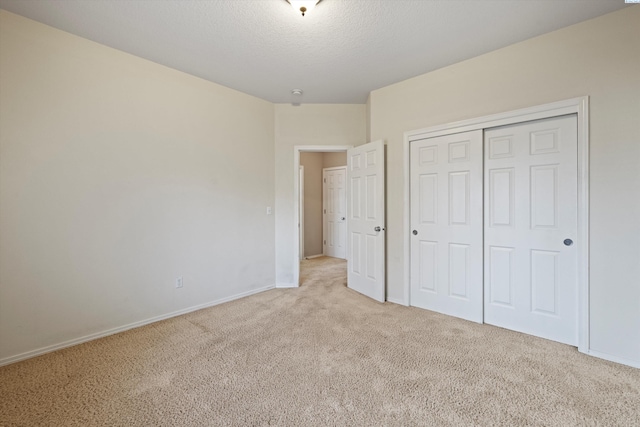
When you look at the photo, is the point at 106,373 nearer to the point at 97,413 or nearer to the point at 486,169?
the point at 97,413

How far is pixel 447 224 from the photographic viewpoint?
3.01 meters

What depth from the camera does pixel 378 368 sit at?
2002mm

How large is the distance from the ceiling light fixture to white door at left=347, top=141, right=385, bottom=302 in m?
1.72

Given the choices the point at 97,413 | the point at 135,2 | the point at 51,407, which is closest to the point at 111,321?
the point at 51,407

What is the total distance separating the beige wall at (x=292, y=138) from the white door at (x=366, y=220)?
0.43 metres

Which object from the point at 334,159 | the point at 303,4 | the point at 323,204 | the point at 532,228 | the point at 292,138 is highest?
the point at 303,4

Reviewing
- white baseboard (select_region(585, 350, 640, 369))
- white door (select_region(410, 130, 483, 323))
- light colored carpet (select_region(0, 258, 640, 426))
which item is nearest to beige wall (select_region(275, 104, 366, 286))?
white door (select_region(410, 130, 483, 323))

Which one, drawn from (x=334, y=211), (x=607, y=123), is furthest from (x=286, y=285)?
(x=607, y=123)

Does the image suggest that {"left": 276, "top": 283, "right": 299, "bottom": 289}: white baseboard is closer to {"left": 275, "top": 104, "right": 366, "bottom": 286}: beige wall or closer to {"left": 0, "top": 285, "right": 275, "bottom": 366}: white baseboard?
{"left": 275, "top": 104, "right": 366, "bottom": 286}: beige wall

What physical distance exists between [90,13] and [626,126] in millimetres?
4197

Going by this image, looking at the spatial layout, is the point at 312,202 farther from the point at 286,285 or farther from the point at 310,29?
the point at 310,29

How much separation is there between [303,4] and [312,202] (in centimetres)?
475

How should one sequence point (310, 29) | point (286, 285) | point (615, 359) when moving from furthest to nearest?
point (286, 285)
point (310, 29)
point (615, 359)

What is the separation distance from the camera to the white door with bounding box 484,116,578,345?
2.35 metres
